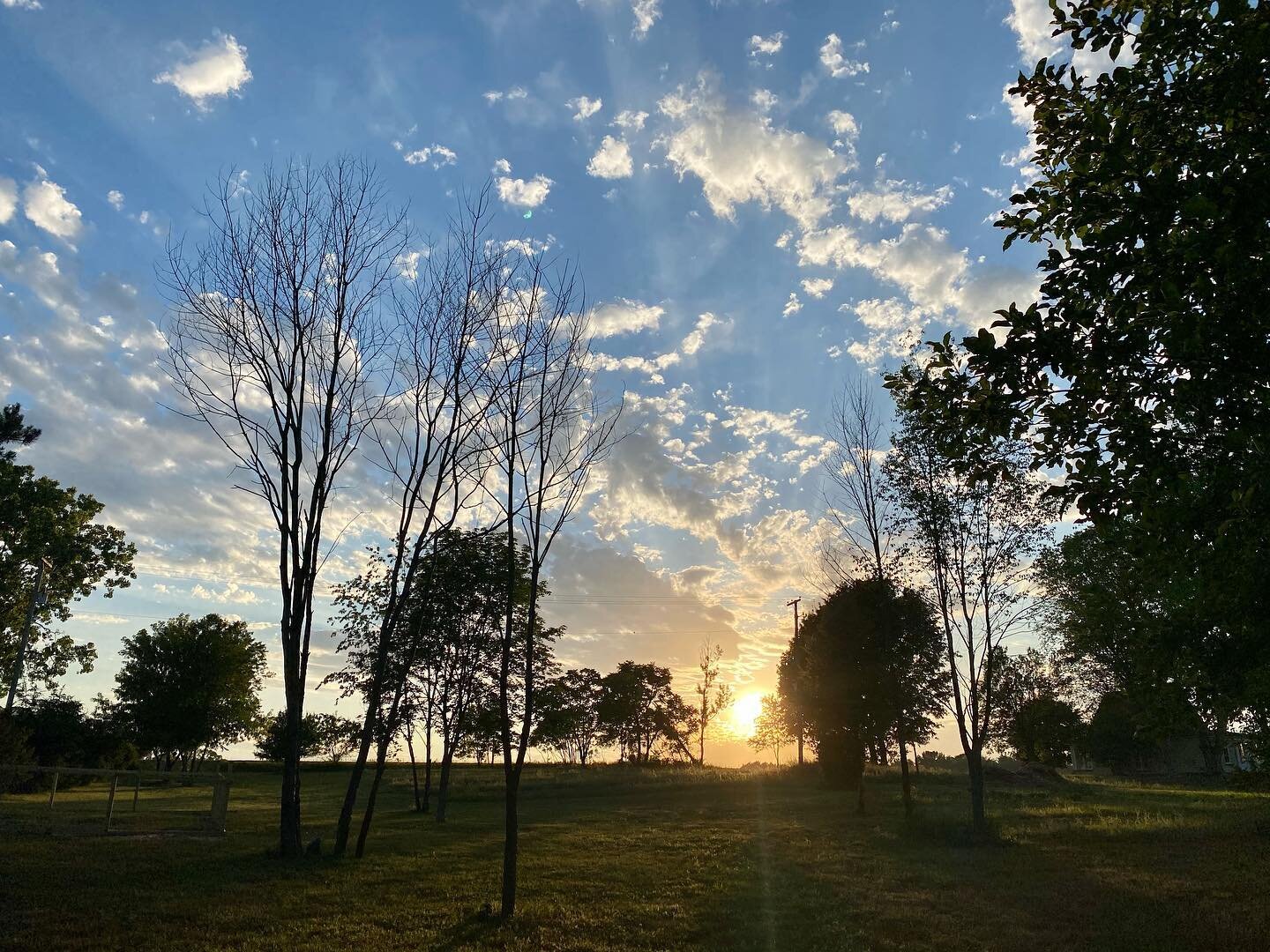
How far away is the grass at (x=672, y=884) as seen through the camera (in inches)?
449

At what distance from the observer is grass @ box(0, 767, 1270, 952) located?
11414mm

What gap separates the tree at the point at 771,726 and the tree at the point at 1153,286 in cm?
4402

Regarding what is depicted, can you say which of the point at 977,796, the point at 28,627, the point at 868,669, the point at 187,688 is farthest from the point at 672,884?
the point at 187,688

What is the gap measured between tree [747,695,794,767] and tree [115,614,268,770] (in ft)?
155

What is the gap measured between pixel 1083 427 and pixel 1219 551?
2395mm

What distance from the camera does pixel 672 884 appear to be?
16297 millimetres

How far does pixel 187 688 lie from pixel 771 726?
51294 mm

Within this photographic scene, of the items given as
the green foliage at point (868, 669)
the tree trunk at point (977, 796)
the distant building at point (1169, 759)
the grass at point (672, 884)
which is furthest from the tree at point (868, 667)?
A: the distant building at point (1169, 759)

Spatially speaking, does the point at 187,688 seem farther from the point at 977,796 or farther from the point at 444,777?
the point at 977,796

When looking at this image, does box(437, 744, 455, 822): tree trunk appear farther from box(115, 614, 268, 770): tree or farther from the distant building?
the distant building

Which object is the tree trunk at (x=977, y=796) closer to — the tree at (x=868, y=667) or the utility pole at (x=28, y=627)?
the tree at (x=868, y=667)

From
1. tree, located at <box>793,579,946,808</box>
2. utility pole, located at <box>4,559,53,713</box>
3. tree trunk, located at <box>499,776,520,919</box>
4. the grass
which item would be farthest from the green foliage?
utility pole, located at <box>4,559,53,713</box>

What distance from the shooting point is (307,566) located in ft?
65.8

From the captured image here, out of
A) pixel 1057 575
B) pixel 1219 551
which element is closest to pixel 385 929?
pixel 1219 551
